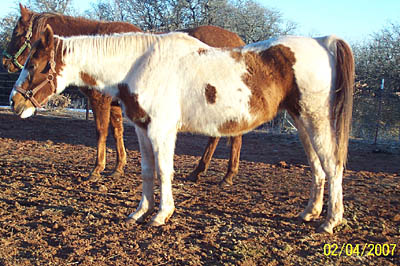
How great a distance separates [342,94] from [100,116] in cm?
375

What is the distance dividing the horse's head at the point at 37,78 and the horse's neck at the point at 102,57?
14 centimetres

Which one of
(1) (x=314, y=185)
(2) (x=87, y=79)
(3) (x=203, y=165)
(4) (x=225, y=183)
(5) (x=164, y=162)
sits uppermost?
(2) (x=87, y=79)

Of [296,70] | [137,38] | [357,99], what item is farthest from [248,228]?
[357,99]

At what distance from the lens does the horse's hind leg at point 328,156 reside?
374cm

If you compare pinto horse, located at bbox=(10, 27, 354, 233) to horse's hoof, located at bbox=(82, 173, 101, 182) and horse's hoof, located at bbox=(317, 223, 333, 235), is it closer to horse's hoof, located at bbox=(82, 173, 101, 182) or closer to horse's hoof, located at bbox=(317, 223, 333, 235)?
horse's hoof, located at bbox=(317, 223, 333, 235)

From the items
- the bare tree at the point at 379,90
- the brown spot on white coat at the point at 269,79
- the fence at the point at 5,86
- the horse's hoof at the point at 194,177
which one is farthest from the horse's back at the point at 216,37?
the fence at the point at 5,86

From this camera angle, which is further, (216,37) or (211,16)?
(211,16)

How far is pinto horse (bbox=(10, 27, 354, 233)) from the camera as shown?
147 inches

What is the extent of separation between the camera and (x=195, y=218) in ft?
13.5

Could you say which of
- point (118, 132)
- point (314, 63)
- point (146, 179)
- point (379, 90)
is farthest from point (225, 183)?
point (379, 90)

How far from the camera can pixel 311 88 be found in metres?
3.71

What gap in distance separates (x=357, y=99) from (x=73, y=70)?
12.4 m

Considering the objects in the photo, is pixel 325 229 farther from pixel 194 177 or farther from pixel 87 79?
pixel 87 79

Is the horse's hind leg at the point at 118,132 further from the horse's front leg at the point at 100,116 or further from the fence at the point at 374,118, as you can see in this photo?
the fence at the point at 374,118
